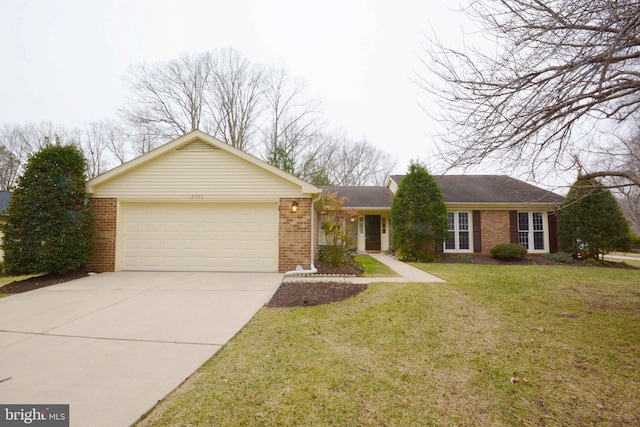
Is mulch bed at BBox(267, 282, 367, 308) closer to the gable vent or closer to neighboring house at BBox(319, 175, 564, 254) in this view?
the gable vent

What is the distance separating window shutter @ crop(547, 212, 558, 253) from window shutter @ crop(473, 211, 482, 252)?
322 cm

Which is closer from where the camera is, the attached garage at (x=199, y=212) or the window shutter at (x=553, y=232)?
the attached garage at (x=199, y=212)

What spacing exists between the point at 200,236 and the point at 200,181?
5.69 feet

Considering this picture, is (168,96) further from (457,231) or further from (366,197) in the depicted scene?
(457,231)

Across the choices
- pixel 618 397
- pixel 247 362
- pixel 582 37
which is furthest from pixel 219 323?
pixel 582 37

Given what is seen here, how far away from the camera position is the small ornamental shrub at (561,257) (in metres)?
11.7

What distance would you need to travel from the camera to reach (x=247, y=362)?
3057mm

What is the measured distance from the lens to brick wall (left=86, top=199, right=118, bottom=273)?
8.54 meters

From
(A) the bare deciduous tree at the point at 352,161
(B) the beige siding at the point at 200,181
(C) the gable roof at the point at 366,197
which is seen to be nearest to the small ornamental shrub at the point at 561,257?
(C) the gable roof at the point at 366,197

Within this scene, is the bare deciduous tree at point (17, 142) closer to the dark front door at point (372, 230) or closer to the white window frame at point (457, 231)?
the dark front door at point (372, 230)

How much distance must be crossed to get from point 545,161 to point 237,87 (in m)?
22.3

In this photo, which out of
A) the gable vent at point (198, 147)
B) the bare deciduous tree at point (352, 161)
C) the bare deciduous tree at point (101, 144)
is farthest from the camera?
the bare deciduous tree at point (352, 161)

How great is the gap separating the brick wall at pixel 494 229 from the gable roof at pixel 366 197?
467 cm

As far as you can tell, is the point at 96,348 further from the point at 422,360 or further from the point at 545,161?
the point at 545,161
